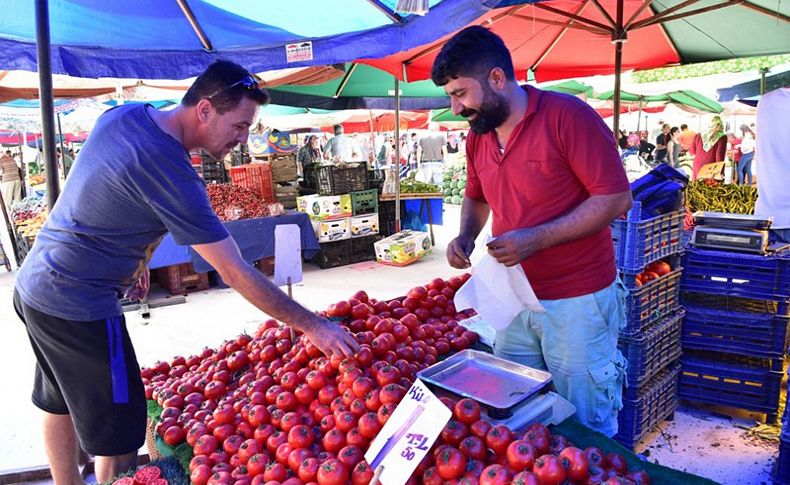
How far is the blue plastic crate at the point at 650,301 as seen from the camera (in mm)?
3404

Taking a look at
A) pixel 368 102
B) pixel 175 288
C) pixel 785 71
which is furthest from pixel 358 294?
pixel 785 71

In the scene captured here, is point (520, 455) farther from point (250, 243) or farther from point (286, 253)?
point (250, 243)

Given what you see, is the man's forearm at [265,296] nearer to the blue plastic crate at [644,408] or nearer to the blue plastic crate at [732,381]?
the blue plastic crate at [644,408]

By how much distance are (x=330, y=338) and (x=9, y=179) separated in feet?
47.2

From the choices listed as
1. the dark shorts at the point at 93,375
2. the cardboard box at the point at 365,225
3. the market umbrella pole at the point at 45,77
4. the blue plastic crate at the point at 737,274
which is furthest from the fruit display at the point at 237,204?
the blue plastic crate at the point at 737,274

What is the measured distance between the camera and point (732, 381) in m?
3.83

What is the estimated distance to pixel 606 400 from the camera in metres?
2.14

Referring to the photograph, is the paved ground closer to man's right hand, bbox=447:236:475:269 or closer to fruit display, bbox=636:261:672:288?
fruit display, bbox=636:261:672:288

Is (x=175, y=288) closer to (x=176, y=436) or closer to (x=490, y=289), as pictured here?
(x=176, y=436)

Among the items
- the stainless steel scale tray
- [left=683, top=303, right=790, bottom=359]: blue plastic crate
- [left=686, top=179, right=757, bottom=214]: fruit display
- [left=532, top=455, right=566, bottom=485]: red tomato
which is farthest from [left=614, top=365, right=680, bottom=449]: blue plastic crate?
[left=686, top=179, right=757, bottom=214]: fruit display

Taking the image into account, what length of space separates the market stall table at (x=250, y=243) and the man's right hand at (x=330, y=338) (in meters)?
5.46

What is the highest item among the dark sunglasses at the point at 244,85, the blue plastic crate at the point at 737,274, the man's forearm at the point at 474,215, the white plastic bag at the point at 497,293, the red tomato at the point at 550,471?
the dark sunglasses at the point at 244,85

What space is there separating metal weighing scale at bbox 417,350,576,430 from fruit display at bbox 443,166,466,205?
1615cm

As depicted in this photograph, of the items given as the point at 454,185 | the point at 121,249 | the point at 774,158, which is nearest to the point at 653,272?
the point at 121,249
